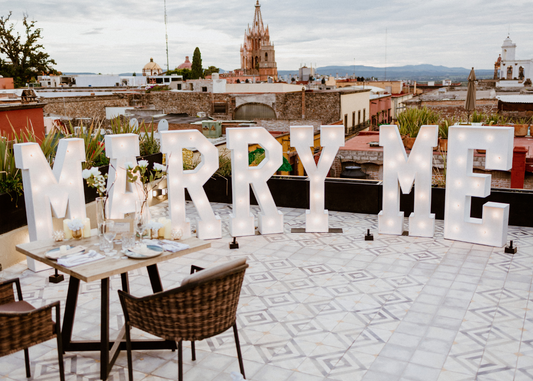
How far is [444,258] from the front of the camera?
602cm

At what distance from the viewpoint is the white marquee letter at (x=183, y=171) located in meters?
6.43

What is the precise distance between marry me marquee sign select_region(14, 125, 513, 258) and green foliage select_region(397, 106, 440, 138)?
422cm

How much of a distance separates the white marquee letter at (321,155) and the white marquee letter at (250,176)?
1.15 feet

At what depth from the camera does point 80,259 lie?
3.57 meters

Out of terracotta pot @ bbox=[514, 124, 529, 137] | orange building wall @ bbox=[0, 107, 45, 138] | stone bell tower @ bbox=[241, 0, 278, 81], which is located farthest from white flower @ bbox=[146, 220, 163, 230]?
stone bell tower @ bbox=[241, 0, 278, 81]

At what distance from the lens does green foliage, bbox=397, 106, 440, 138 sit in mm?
10703

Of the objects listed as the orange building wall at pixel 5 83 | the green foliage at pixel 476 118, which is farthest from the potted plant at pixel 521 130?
the orange building wall at pixel 5 83

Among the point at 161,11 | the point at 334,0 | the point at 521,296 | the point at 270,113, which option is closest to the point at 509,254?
the point at 521,296

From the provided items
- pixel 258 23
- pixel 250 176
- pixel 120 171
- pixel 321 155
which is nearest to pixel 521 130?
pixel 321 155

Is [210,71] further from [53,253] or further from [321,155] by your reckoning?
[53,253]

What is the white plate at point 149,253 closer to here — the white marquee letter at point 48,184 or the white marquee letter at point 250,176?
the white marquee letter at point 48,184

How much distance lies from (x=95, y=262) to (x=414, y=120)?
8.75m

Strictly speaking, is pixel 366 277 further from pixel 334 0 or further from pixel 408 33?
pixel 408 33

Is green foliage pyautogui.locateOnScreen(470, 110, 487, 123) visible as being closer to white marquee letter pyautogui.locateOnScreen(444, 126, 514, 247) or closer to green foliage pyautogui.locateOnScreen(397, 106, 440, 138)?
green foliage pyautogui.locateOnScreen(397, 106, 440, 138)
